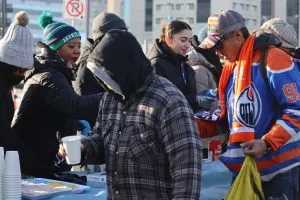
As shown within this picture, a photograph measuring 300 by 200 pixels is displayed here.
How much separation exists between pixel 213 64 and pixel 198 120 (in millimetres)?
2200

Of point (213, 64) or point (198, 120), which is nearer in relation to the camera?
point (198, 120)

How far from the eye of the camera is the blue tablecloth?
10.5 feet

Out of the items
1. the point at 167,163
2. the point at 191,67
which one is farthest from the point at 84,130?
the point at 167,163

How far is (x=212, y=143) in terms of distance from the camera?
12.0ft

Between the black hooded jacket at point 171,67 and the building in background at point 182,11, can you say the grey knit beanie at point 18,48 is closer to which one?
the black hooded jacket at point 171,67

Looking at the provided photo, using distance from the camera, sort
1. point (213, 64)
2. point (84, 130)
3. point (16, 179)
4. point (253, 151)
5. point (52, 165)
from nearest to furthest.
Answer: point (16, 179) → point (253, 151) → point (52, 165) → point (84, 130) → point (213, 64)

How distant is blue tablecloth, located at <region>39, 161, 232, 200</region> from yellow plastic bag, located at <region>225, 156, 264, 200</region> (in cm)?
43

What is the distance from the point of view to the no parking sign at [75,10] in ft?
34.5

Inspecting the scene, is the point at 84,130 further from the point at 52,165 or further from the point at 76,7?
the point at 76,7

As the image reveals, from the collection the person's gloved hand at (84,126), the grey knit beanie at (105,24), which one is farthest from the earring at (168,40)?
the person's gloved hand at (84,126)

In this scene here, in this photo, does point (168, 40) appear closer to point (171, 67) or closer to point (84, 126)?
point (171, 67)

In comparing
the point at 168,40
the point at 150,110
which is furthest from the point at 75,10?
the point at 150,110

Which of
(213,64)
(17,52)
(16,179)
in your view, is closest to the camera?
(16,179)

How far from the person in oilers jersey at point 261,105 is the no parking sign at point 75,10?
759 centimetres
